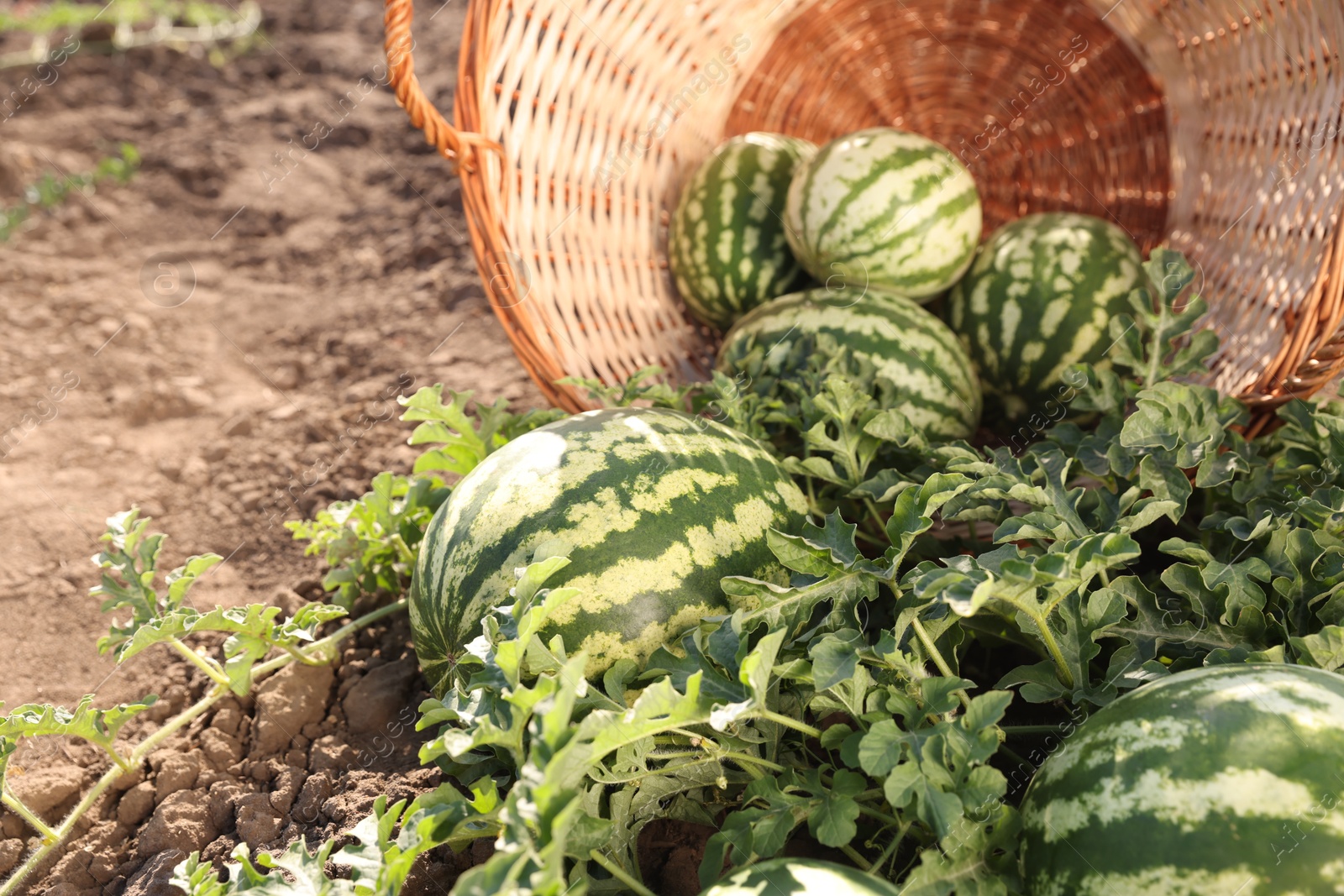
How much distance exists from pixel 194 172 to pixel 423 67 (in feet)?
3.91

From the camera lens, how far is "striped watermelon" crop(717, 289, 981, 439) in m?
2.20

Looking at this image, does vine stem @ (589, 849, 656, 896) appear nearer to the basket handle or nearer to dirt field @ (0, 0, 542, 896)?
dirt field @ (0, 0, 542, 896)

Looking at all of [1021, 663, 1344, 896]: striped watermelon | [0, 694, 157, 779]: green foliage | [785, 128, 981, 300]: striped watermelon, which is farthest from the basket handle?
[1021, 663, 1344, 896]: striped watermelon

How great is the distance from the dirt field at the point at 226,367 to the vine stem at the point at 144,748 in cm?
4

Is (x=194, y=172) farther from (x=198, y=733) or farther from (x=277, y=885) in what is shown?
(x=277, y=885)

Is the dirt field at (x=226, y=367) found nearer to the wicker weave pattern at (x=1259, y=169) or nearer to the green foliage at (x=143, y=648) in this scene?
the green foliage at (x=143, y=648)

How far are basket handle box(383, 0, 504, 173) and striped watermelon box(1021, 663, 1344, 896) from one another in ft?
5.45

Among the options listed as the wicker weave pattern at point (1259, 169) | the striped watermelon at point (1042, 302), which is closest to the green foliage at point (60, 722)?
the striped watermelon at point (1042, 302)

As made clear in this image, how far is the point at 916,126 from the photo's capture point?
320cm

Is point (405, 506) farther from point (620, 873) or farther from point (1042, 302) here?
point (1042, 302)

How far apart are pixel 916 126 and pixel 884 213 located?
99cm

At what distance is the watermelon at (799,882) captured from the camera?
1.13 m

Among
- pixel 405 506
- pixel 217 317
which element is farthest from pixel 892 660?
pixel 217 317

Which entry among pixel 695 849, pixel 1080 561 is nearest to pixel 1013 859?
pixel 1080 561
